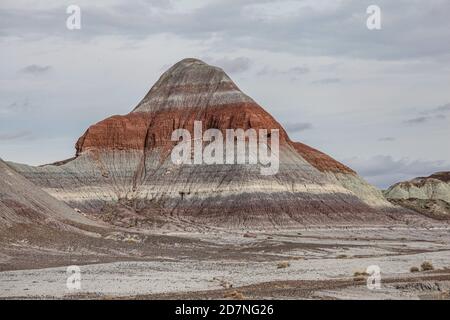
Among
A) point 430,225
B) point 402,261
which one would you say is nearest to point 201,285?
point 402,261

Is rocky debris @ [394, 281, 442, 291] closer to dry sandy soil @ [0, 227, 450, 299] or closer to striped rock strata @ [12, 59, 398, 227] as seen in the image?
dry sandy soil @ [0, 227, 450, 299]

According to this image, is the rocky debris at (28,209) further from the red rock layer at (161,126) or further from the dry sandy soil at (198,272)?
the red rock layer at (161,126)

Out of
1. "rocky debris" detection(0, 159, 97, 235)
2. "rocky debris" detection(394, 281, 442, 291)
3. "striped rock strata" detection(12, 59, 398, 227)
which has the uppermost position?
"striped rock strata" detection(12, 59, 398, 227)

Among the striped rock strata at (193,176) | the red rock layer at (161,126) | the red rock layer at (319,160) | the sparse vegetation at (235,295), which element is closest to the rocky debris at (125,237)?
the striped rock strata at (193,176)

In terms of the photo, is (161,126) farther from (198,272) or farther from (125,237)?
(198,272)

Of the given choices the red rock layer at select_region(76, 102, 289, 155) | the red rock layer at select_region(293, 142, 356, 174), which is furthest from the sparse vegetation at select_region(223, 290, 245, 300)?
the red rock layer at select_region(293, 142, 356, 174)
